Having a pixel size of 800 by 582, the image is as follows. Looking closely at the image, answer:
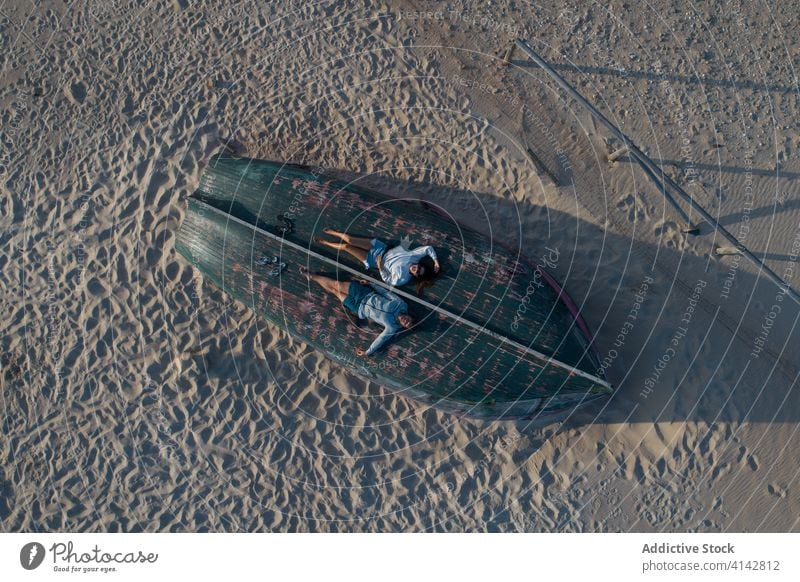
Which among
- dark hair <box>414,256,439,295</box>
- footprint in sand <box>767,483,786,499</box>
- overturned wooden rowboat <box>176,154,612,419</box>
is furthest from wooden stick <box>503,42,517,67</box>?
footprint in sand <box>767,483,786,499</box>

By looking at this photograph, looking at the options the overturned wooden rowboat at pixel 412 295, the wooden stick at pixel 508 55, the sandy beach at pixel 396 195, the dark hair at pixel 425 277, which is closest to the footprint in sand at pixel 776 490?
the sandy beach at pixel 396 195

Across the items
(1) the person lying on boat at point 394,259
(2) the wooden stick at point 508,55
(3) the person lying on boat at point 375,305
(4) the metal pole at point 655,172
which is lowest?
(3) the person lying on boat at point 375,305

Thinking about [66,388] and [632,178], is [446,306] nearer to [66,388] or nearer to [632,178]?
[632,178]

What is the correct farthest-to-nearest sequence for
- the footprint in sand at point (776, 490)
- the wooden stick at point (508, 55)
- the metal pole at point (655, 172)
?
the wooden stick at point (508, 55) < the footprint in sand at point (776, 490) < the metal pole at point (655, 172)

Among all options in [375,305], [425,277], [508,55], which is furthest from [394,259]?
[508,55]

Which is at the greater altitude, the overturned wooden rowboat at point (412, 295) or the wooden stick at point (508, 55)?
the wooden stick at point (508, 55)

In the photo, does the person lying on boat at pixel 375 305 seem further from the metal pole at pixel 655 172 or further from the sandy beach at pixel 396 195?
the metal pole at pixel 655 172
